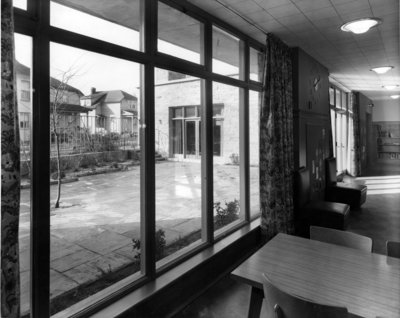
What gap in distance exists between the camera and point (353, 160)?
29.2ft

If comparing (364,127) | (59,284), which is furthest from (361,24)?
(364,127)

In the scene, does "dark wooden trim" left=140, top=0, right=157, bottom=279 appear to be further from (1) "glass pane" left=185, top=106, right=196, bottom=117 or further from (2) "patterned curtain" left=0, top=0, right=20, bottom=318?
(2) "patterned curtain" left=0, top=0, right=20, bottom=318

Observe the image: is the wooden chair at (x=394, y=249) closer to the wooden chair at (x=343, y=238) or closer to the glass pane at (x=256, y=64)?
the wooden chair at (x=343, y=238)

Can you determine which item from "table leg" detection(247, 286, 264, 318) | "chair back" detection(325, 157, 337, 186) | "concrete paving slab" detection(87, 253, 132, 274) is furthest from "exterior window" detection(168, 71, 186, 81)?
"chair back" detection(325, 157, 337, 186)

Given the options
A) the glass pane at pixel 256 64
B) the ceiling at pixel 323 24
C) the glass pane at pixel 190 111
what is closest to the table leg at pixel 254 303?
the glass pane at pixel 190 111

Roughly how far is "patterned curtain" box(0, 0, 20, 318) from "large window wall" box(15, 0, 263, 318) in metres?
0.26

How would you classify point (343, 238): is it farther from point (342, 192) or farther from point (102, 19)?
point (342, 192)

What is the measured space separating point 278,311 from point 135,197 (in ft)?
4.51

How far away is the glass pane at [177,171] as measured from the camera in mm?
2561

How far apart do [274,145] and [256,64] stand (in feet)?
3.79

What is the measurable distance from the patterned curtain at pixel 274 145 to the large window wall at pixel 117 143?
0.44 meters

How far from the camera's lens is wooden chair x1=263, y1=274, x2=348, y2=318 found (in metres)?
1.18

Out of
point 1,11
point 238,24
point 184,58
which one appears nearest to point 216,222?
point 184,58

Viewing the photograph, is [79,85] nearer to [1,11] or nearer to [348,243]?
[1,11]
